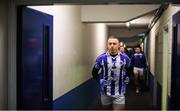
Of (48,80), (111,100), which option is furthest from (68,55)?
(48,80)

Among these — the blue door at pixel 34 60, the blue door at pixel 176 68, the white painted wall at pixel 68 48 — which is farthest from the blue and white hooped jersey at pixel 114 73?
the blue door at pixel 34 60

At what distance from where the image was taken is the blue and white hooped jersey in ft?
15.3

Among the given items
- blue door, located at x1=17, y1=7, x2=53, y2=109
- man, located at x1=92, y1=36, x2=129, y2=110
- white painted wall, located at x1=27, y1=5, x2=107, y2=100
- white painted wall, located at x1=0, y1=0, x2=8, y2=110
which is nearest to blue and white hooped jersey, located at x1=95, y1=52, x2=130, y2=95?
man, located at x1=92, y1=36, x2=129, y2=110

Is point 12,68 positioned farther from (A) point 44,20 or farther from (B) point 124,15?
(B) point 124,15

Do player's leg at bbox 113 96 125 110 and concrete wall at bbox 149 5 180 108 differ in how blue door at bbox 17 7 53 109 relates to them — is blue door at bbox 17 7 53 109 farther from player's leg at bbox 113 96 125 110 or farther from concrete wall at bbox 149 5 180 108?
concrete wall at bbox 149 5 180 108

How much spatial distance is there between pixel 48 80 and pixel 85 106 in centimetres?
393

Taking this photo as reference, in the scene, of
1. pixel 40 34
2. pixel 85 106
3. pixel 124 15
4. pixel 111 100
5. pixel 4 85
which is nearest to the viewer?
pixel 4 85

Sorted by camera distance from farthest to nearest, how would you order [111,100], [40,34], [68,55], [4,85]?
1. [68,55]
2. [111,100]
3. [40,34]
4. [4,85]

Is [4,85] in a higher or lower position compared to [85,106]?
higher

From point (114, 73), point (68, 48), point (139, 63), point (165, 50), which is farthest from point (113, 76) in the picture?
point (139, 63)

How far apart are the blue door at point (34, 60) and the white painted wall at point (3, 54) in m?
0.13

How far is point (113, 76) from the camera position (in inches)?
184

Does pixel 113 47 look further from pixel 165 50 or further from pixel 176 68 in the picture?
pixel 165 50

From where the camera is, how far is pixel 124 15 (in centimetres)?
655
